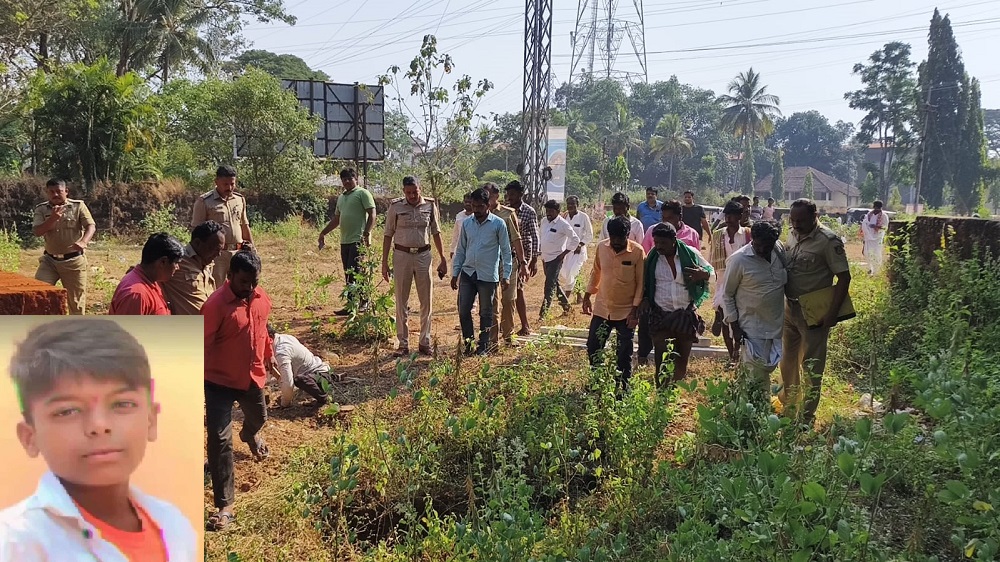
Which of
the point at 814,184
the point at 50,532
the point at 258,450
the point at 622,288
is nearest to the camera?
the point at 50,532

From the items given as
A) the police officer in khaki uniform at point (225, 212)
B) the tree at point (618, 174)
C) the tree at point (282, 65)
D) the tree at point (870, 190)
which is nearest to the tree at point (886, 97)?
the tree at point (870, 190)

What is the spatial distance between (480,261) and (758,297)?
2551 mm

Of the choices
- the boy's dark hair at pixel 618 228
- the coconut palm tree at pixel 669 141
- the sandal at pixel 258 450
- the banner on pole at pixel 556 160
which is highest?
the coconut palm tree at pixel 669 141

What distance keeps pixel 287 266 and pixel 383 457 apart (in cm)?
969

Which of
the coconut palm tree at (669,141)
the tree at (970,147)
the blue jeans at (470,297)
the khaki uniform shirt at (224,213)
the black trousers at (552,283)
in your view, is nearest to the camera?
the khaki uniform shirt at (224,213)

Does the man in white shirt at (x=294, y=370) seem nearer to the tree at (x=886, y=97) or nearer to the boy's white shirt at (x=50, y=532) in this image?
the boy's white shirt at (x=50, y=532)

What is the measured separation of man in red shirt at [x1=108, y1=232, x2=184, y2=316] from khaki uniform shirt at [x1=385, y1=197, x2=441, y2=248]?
3.07 m

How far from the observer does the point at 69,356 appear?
199 cm

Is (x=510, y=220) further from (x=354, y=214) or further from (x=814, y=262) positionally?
(x=814, y=262)

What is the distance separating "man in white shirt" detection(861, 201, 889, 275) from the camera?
12469 millimetres

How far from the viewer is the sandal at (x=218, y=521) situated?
336cm

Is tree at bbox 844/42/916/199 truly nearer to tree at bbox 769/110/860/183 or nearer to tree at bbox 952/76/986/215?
tree at bbox 952/76/986/215

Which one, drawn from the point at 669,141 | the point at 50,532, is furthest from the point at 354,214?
the point at 669,141

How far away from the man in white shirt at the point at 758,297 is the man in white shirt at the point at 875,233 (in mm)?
9119
